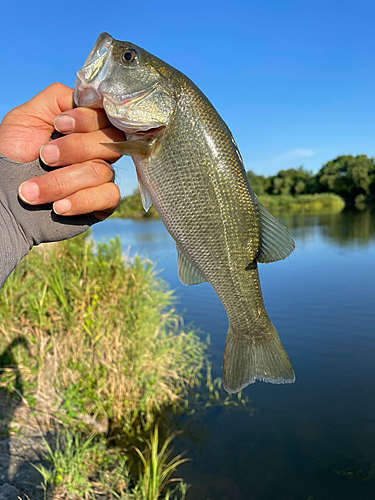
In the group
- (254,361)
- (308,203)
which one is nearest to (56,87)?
(254,361)

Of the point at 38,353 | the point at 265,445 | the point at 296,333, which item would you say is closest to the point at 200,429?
the point at 265,445

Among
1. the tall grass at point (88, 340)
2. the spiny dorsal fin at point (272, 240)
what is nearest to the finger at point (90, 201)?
the spiny dorsal fin at point (272, 240)

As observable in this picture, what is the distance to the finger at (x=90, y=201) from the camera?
2016 mm

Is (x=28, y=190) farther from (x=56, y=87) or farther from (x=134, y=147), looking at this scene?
(x=56, y=87)

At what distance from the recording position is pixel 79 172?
6.61 feet

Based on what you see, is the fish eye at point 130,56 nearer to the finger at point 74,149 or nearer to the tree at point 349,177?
the finger at point 74,149

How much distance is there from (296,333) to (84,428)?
23.4ft

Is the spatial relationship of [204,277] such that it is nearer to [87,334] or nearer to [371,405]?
[87,334]

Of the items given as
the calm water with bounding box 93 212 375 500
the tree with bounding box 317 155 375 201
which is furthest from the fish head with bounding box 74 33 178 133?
the tree with bounding box 317 155 375 201

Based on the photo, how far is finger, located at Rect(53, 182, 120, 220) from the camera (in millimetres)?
2016

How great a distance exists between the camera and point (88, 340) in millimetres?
5832

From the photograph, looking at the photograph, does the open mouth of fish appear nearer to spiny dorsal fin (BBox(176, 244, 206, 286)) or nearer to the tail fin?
spiny dorsal fin (BBox(176, 244, 206, 286))

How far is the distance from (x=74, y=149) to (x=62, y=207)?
12.6 inches

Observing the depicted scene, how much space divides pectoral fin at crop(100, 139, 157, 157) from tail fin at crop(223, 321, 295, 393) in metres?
1.19
